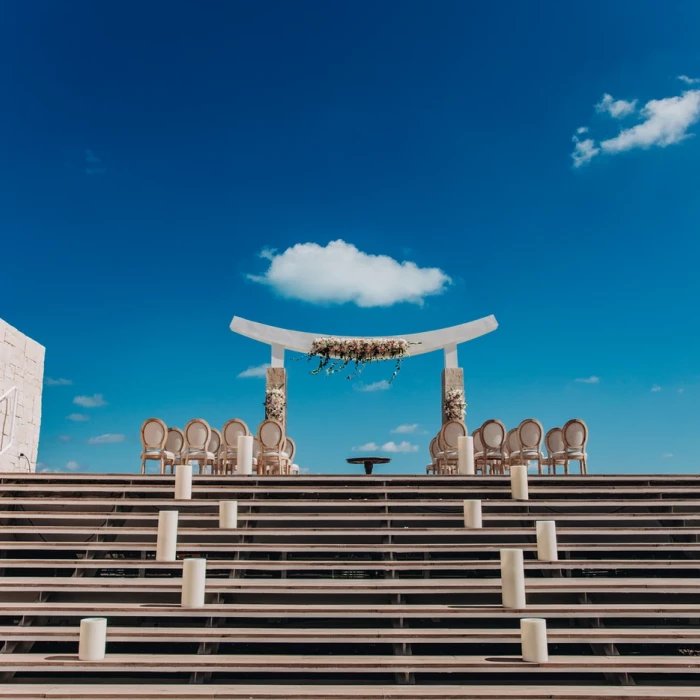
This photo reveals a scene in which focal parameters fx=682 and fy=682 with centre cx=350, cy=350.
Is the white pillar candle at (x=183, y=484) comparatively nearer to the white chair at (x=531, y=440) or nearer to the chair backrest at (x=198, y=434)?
the chair backrest at (x=198, y=434)

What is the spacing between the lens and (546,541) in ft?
22.2

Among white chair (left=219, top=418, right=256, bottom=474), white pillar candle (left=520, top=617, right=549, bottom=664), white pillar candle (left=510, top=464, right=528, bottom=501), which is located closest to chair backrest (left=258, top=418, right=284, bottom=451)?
white chair (left=219, top=418, right=256, bottom=474)

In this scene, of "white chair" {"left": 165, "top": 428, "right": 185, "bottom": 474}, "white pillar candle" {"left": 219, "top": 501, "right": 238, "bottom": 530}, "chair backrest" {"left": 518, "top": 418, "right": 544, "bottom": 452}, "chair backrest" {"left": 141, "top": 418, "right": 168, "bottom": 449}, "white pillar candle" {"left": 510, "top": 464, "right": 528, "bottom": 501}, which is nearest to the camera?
"white pillar candle" {"left": 219, "top": 501, "right": 238, "bottom": 530}

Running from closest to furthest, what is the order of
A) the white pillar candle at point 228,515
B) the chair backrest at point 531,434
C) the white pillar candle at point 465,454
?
the white pillar candle at point 228,515 → the white pillar candle at point 465,454 → the chair backrest at point 531,434

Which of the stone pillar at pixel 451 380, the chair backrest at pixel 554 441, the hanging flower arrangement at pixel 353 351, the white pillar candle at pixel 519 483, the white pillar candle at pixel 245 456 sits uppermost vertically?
the hanging flower arrangement at pixel 353 351

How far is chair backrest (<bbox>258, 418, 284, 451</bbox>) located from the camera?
10.9 m

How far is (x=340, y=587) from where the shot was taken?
20.5 ft

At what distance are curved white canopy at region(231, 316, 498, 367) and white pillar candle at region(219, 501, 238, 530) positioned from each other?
27.9ft

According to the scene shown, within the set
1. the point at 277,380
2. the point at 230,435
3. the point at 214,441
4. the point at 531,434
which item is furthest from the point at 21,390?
the point at 531,434

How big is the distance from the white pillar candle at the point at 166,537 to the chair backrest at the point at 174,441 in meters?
4.29

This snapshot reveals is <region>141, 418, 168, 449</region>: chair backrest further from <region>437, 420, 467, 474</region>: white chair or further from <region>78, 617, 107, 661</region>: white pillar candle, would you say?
<region>78, 617, 107, 661</region>: white pillar candle

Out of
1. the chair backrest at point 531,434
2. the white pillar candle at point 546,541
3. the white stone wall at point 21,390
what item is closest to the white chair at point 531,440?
the chair backrest at point 531,434

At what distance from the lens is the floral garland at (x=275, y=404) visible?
15.3 meters

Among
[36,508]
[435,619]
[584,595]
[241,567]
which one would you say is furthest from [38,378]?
[584,595]
